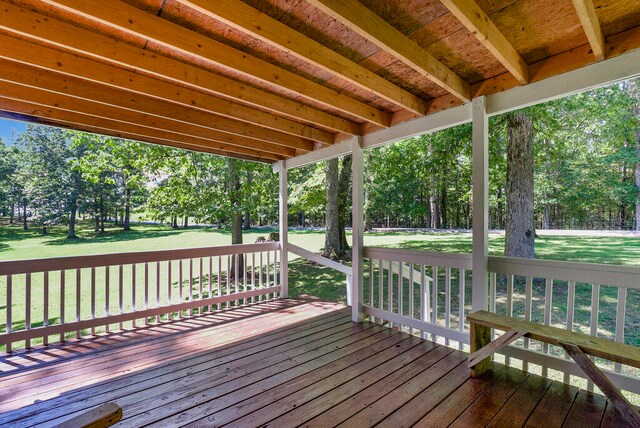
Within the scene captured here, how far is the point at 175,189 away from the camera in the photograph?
22.0 feet

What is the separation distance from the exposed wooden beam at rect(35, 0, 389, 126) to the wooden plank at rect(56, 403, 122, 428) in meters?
1.84

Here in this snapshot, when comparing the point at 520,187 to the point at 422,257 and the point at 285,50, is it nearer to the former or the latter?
the point at 422,257

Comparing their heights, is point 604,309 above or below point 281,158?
below

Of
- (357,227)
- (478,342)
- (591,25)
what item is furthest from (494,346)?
(591,25)

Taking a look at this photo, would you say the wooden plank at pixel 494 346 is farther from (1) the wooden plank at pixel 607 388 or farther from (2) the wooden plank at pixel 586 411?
(2) the wooden plank at pixel 586 411

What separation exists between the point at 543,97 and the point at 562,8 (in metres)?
0.78

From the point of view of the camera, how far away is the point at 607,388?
5.92 ft

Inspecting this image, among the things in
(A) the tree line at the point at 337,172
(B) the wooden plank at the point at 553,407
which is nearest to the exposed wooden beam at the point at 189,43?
(B) the wooden plank at the point at 553,407

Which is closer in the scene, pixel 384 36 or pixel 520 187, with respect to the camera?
pixel 384 36

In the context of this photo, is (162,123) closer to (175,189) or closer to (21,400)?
(21,400)

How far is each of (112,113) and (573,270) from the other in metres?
4.50

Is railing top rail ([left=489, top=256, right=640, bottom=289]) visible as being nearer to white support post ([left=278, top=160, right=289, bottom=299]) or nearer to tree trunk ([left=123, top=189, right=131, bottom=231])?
white support post ([left=278, top=160, right=289, bottom=299])

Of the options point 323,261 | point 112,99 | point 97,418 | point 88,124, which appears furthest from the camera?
point 323,261

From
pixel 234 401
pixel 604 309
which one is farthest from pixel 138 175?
pixel 604 309
